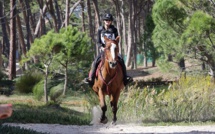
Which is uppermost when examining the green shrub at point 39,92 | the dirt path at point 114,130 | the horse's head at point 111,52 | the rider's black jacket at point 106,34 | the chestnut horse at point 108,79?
the rider's black jacket at point 106,34

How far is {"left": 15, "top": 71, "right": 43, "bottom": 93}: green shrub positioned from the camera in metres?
23.5

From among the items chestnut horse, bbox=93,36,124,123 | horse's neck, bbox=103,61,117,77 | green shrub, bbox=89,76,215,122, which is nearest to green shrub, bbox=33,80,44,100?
green shrub, bbox=89,76,215,122

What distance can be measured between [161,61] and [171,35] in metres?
1.91

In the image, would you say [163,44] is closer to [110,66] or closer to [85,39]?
[85,39]

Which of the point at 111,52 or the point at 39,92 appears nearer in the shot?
the point at 111,52

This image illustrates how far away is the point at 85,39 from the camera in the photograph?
2375cm

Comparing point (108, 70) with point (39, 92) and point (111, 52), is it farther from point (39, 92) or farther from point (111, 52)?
point (39, 92)

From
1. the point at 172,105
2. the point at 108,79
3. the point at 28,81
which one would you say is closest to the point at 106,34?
the point at 108,79

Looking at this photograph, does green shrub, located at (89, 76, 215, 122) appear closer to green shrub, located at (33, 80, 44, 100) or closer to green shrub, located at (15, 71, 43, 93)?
green shrub, located at (33, 80, 44, 100)

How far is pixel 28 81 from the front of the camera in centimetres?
2373

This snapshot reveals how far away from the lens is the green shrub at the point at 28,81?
926 inches

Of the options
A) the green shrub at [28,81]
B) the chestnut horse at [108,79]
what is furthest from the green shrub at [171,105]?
the green shrub at [28,81]

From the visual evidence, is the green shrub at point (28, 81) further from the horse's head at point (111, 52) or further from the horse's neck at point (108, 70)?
the horse's head at point (111, 52)

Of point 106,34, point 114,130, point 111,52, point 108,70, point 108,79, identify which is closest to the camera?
Result: point 111,52
